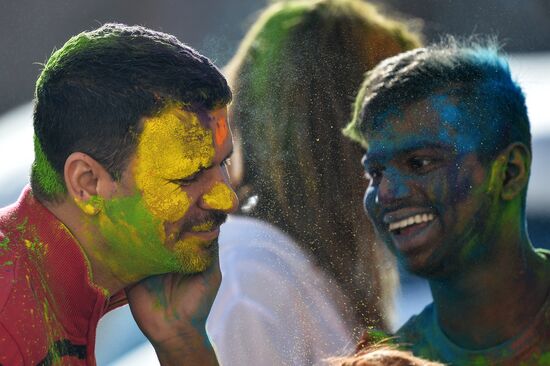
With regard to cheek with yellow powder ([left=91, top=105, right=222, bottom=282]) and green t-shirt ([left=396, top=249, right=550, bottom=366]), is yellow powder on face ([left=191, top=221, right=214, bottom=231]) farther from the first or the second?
green t-shirt ([left=396, top=249, right=550, bottom=366])

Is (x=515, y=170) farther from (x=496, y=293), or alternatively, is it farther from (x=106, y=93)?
(x=106, y=93)

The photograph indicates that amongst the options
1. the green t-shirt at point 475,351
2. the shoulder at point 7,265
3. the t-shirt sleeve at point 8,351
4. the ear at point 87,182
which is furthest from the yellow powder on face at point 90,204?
the green t-shirt at point 475,351

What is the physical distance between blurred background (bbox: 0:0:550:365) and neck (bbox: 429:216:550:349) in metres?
0.06

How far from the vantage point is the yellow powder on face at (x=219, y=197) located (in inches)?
64.7

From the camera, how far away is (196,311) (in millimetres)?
1786

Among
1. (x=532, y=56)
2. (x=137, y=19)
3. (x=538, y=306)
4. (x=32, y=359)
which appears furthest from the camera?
(x=137, y=19)

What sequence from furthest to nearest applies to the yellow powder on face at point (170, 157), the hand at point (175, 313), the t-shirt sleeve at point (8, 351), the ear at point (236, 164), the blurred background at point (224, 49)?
the ear at point (236, 164), the blurred background at point (224, 49), the hand at point (175, 313), the yellow powder on face at point (170, 157), the t-shirt sleeve at point (8, 351)

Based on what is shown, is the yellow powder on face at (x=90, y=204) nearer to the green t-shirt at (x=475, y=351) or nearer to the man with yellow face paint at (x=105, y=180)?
the man with yellow face paint at (x=105, y=180)

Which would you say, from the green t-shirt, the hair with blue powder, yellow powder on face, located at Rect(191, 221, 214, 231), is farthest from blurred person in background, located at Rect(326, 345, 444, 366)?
the hair with blue powder

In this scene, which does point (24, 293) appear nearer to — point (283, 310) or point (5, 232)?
point (5, 232)

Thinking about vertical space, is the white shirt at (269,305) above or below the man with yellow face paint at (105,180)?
below

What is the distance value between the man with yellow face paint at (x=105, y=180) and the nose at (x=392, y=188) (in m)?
0.31

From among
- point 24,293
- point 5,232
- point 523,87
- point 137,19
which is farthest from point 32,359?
point 137,19

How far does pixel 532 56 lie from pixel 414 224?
448 millimetres
